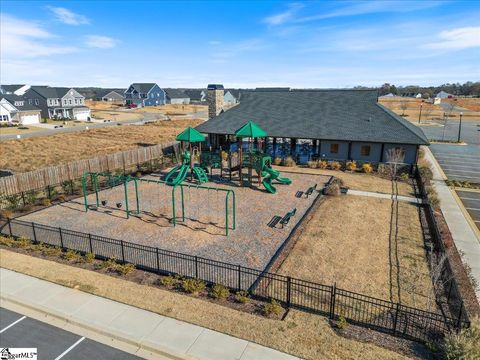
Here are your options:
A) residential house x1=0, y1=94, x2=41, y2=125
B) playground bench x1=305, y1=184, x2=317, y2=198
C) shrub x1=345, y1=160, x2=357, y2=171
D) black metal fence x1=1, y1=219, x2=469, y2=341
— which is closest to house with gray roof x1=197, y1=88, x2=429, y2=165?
shrub x1=345, y1=160, x2=357, y2=171

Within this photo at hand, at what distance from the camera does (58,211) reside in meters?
21.2

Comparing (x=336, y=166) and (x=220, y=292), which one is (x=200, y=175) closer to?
(x=336, y=166)

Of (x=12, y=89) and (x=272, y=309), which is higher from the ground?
(x=12, y=89)

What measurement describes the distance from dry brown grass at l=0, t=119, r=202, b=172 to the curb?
24.5 metres

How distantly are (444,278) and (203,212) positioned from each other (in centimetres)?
1314

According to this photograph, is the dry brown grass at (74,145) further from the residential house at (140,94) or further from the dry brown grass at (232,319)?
the residential house at (140,94)

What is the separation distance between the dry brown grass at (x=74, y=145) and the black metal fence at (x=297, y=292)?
72.3ft

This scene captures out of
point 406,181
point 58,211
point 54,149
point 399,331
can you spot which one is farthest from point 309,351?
point 54,149

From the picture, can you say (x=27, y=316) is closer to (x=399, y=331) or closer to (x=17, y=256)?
(x=17, y=256)

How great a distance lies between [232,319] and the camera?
11078mm

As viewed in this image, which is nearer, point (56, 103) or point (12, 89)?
point (56, 103)

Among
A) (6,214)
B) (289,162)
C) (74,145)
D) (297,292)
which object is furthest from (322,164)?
(74,145)

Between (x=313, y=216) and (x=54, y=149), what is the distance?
37.1 meters

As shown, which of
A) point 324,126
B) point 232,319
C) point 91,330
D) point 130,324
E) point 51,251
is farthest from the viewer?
point 324,126
